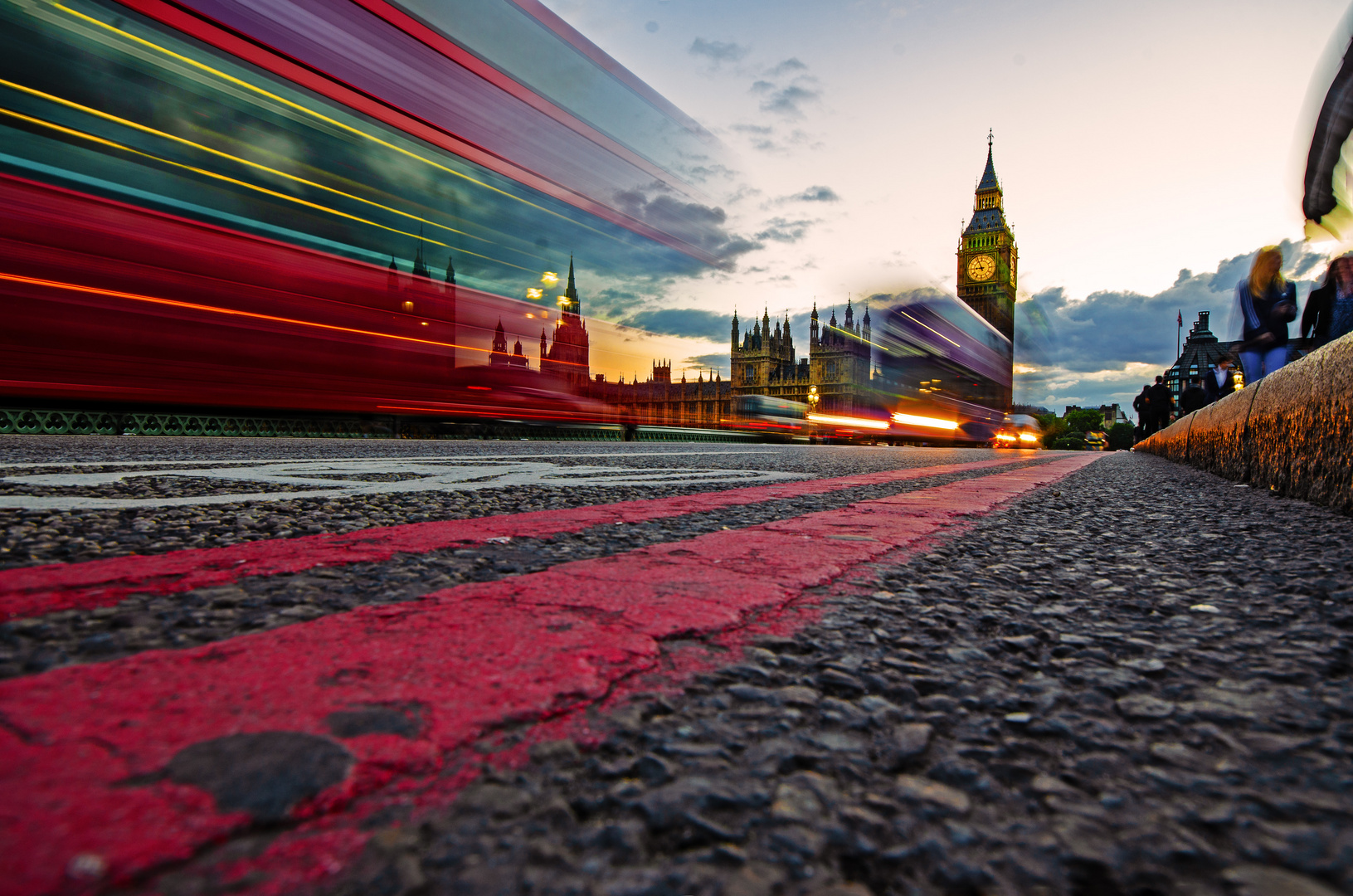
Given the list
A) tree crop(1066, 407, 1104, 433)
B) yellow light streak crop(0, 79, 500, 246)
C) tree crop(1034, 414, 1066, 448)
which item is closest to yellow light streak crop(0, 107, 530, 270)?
yellow light streak crop(0, 79, 500, 246)

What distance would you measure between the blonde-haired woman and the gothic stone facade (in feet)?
242

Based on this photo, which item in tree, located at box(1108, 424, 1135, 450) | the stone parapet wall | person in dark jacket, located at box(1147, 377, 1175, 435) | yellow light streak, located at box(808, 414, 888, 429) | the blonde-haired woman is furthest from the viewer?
tree, located at box(1108, 424, 1135, 450)

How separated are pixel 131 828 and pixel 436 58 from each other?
10.6 metres

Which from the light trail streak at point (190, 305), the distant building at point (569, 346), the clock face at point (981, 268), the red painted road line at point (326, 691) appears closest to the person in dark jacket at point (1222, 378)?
the distant building at point (569, 346)

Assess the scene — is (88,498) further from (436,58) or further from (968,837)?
(436,58)

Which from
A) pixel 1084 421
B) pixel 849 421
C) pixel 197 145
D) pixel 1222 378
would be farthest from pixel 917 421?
pixel 1084 421

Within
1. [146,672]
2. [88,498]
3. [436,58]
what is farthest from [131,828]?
[436,58]

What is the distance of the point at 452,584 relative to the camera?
4.48 ft

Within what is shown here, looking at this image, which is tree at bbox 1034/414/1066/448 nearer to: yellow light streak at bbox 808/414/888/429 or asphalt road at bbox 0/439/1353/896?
yellow light streak at bbox 808/414/888/429

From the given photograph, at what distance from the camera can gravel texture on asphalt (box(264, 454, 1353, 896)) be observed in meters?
0.51

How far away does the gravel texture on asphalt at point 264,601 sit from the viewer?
0.92m

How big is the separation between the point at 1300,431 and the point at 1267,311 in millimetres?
4947

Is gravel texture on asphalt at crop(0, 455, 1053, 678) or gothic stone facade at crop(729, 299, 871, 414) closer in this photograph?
gravel texture on asphalt at crop(0, 455, 1053, 678)

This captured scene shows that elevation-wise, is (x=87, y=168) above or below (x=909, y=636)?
above
